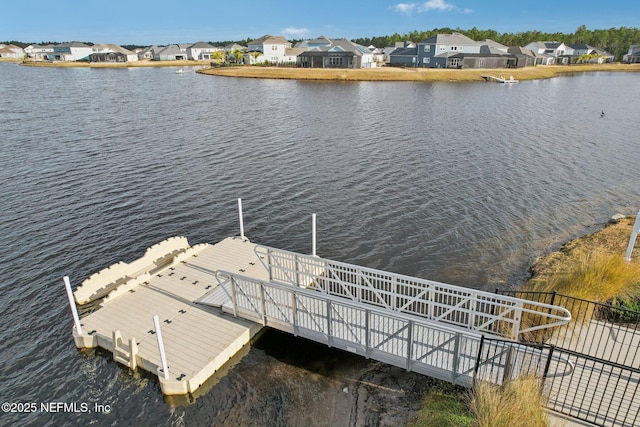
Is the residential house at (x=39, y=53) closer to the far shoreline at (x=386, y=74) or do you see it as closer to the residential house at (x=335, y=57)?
the far shoreline at (x=386, y=74)

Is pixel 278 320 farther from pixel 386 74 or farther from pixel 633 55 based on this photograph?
pixel 633 55

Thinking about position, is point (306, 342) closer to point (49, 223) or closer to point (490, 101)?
point (49, 223)

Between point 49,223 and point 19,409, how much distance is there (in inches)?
523

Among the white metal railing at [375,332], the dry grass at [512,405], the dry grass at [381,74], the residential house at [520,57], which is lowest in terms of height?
the white metal railing at [375,332]

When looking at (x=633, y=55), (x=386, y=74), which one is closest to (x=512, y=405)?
(x=386, y=74)

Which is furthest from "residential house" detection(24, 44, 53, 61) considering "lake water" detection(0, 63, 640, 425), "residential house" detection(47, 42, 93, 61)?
"lake water" detection(0, 63, 640, 425)

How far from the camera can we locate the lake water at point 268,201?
1201cm

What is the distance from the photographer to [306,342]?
43.5 feet

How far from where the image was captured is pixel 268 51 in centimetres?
13512

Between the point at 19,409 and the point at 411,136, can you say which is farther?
the point at 411,136

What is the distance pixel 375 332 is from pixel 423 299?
3.28 meters

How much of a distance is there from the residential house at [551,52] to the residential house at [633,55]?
22956 millimetres

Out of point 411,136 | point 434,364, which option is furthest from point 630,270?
point 411,136

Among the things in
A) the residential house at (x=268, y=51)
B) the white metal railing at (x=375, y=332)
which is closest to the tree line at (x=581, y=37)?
the residential house at (x=268, y=51)
